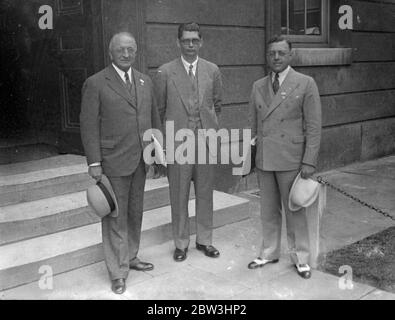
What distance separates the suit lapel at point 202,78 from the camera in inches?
189

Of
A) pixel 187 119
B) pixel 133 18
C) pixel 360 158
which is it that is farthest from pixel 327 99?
pixel 187 119

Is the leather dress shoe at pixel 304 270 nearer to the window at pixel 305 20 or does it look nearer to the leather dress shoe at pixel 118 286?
the leather dress shoe at pixel 118 286

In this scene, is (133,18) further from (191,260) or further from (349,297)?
(349,297)

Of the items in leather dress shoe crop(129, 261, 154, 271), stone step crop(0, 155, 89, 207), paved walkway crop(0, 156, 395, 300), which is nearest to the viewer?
paved walkway crop(0, 156, 395, 300)

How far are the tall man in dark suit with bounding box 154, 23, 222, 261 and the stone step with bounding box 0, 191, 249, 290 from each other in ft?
1.47

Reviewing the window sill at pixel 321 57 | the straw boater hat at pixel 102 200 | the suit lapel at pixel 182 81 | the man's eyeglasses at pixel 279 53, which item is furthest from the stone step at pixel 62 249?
the window sill at pixel 321 57

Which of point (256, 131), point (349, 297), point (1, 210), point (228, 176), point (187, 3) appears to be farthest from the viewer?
point (228, 176)

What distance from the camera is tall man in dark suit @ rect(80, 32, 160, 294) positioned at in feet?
13.6

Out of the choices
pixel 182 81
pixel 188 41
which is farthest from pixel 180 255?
pixel 188 41

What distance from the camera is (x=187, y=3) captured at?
6.69 m

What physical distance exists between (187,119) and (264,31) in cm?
346

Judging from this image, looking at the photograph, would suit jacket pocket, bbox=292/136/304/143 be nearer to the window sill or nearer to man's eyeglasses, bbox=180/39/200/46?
man's eyeglasses, bbox=180/39/200/46

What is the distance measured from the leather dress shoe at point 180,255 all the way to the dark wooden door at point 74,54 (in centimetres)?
216

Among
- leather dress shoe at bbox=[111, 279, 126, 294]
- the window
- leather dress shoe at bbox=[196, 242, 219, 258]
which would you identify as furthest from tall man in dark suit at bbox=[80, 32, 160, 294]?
the window
